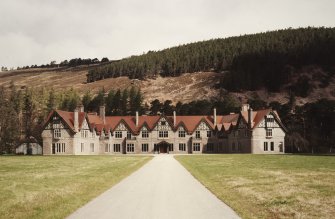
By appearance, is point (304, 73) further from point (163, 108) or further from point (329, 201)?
point (329, 201)

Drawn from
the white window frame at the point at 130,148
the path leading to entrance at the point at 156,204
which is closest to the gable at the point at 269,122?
the white window frame at the point at 130,148

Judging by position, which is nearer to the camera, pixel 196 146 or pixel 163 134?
pixel 196 146

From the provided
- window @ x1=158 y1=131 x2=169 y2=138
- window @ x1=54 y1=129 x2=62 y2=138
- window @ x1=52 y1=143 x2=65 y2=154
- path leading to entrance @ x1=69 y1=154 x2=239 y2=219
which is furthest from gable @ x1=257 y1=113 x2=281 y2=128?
path leading to entrance @ x1=69 y1=154 x2=239 y2=219

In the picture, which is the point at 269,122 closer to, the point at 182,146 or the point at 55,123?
the point at 182,146

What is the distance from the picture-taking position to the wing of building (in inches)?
3162

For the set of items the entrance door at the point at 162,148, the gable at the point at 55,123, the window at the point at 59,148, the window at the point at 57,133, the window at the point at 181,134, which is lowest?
the entrance door at the point at 162,148

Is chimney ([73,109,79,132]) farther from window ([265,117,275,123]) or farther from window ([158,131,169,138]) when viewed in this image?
window ([265,117,275,123])

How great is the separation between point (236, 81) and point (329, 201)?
170746mm

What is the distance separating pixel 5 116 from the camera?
3450 inches

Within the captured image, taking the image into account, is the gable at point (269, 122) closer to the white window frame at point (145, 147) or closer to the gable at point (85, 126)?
the white window frame at point (145, 147)

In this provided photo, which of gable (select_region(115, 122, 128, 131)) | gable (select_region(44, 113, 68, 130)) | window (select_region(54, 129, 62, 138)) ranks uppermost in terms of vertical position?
gable (select_region(44, 113, 68, 130))

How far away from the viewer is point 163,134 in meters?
90.8

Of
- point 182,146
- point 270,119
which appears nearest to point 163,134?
point 182,146

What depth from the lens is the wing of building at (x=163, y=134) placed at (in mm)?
80312
